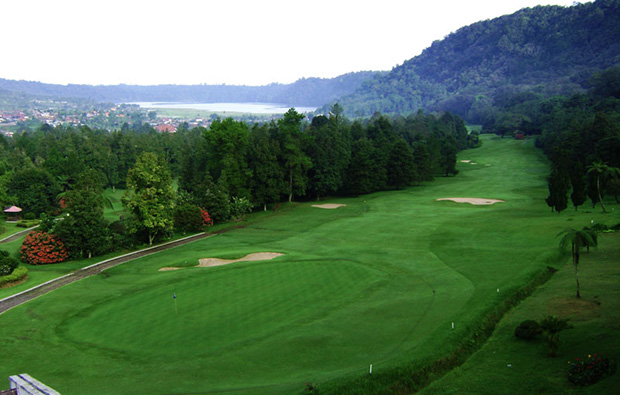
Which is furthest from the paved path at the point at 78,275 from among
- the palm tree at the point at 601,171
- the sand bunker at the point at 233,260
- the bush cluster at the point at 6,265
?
the palm tree at the point at 601,171

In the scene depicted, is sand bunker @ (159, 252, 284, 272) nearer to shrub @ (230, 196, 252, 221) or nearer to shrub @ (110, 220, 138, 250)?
shrub @ (110, 220, 138, 250)

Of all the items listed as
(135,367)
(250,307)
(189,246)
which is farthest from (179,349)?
(189,246)

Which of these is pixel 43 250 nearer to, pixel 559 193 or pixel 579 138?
pixel 559 193

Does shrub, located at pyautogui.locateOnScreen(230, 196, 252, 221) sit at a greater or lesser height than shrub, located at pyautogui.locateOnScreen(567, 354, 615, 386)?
lesser

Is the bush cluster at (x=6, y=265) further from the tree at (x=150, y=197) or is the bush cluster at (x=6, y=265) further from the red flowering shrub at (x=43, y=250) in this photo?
the tree at (x=150, y=197)

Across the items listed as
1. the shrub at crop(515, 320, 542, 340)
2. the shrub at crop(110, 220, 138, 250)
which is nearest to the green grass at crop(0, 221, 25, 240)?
the shrub at crop(110, 220, 138, 250)

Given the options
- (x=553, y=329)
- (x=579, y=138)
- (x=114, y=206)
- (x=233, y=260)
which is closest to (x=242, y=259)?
(x=233, y=260)
